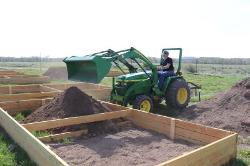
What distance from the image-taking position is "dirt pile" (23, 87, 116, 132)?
6836 millimetres

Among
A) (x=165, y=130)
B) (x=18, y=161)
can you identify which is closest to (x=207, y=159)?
(x=165, y=130)

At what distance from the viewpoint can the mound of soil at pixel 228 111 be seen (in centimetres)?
706

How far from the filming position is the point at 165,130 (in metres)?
6.42

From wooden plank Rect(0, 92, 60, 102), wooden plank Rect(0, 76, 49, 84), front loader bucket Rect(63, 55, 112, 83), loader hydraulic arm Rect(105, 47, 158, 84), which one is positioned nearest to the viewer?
front loader bucket Rect(63, 55, 112, 83)

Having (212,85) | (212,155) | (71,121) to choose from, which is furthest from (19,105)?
(212,85)

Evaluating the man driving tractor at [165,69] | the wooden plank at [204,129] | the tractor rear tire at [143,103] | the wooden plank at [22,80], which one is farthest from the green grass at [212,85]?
the wooden plank at [22,80]

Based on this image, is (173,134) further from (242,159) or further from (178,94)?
(178,94)

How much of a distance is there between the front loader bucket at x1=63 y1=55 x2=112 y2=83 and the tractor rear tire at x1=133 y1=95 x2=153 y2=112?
136 centimetres

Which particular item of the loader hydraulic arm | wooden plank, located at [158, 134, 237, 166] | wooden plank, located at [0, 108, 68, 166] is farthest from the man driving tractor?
wooden plank, located at [0, 108, 68, 166]

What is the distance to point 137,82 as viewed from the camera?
838 centimetres

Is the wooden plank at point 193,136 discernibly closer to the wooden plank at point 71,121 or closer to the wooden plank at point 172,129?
the wooden plank at point 172,129

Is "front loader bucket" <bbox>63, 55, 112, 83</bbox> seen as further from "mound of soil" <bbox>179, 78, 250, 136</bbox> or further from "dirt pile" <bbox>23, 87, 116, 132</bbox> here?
"mound of soil" <bbox>179, 78, 250, 136</bbox>

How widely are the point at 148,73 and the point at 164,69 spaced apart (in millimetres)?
561

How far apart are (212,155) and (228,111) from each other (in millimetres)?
3566
